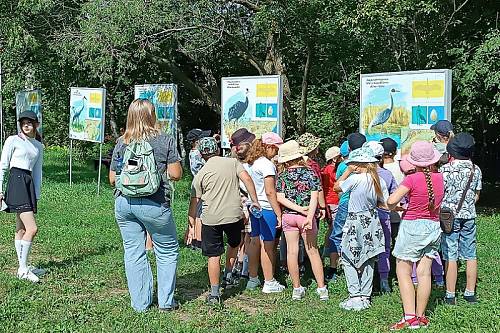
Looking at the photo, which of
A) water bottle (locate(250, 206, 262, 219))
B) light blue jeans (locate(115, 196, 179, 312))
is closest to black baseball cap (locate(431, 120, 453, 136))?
water bottle (locate(250, 206, 262, 219))

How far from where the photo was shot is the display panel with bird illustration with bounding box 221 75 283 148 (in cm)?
991

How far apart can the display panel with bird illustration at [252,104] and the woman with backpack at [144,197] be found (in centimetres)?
401

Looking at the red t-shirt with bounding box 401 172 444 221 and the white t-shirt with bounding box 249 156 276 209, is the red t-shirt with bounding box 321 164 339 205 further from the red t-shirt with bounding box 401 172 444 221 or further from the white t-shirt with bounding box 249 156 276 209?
the red t-shirt with bounding box 401 172 444 221

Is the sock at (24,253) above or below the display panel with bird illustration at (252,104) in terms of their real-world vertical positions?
below

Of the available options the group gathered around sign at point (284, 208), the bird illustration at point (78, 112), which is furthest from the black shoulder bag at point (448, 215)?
the bird illustration at point (78, 112)

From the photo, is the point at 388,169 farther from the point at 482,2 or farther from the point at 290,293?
the point at 482,2

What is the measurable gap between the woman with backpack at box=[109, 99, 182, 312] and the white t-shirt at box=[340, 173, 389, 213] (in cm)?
156

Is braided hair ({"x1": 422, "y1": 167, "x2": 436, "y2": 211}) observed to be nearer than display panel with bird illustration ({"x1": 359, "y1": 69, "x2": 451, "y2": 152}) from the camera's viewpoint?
Yes

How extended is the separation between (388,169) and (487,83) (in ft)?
23.1

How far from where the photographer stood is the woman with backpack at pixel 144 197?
19.0 feet

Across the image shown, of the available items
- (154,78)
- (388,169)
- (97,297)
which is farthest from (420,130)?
(154,78)

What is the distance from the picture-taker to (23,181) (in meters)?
7.33

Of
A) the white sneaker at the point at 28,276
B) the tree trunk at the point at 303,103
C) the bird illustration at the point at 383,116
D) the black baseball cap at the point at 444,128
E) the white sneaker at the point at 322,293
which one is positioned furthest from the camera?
the tree trunk at the point at 303,103

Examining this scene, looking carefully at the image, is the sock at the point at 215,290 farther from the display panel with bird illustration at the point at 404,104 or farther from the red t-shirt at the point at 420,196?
the display panel with bird illustration at the point at 404,104
